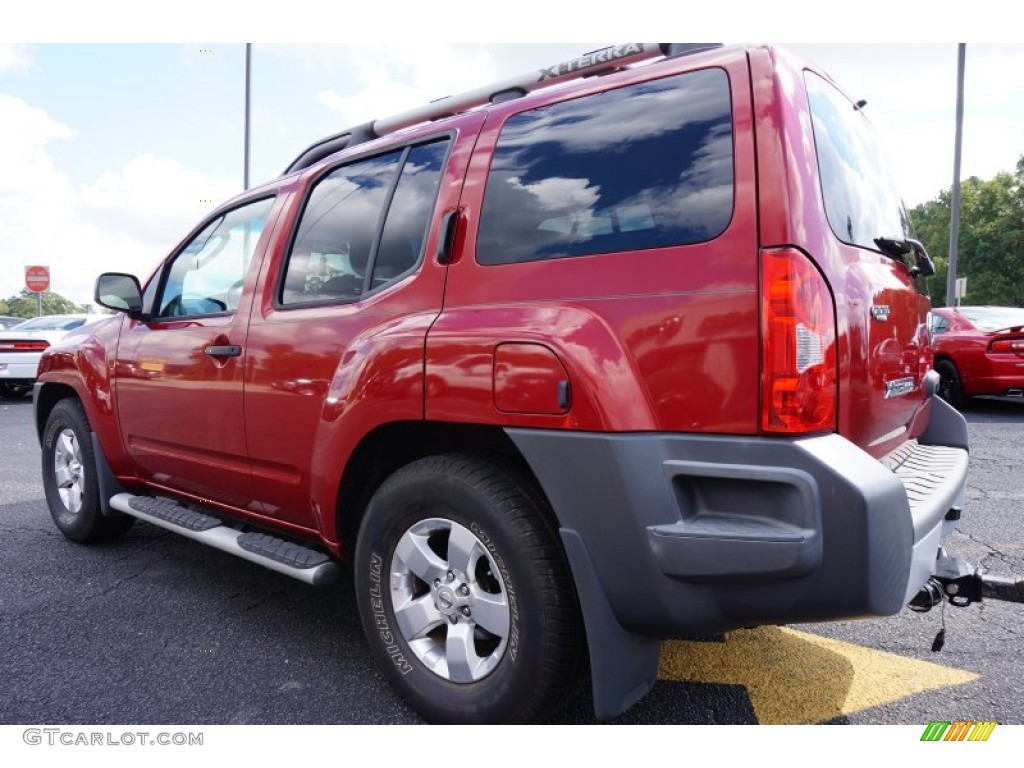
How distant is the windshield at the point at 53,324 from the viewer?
12117 mm

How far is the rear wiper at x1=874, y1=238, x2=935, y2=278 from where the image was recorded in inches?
84.7

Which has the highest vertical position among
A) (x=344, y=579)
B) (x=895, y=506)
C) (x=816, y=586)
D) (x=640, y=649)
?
(x=895, y=506)

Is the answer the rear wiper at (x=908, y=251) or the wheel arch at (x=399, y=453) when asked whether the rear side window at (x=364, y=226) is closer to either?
the wheel arch at (x=399, y=453)

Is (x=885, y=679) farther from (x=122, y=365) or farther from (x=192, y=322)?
(x=122, y=365)

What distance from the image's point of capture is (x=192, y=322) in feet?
10.2

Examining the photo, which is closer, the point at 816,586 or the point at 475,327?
the point at 816,586

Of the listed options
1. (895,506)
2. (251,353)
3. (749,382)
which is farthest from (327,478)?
(895,506)

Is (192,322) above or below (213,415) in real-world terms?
above

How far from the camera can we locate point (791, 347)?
162 centimetres

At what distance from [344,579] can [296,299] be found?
1501 millimetres

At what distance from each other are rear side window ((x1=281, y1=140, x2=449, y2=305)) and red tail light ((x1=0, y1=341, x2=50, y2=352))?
10.6m

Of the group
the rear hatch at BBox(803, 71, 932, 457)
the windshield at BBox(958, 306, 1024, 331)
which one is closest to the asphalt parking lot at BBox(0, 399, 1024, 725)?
the rear hatch at BBox(803, 71, 932, 457)

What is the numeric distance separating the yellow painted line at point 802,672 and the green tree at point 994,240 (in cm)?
3924

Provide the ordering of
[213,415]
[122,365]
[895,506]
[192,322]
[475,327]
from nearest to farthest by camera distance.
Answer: [895,506] < [475,327] < [213,415] < [192,322] < [122,365]
